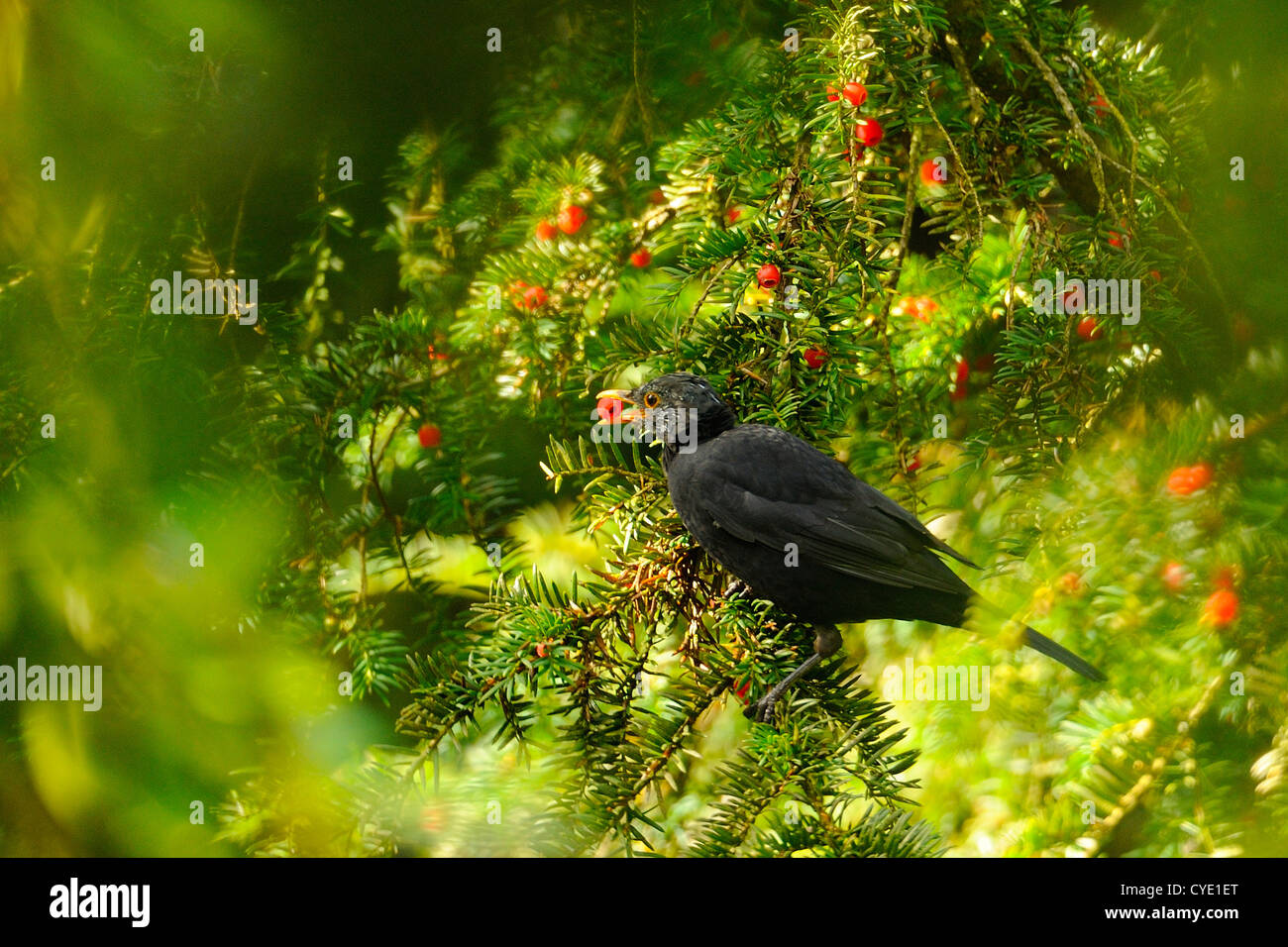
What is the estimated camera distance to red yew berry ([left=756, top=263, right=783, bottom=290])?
62.5 inches

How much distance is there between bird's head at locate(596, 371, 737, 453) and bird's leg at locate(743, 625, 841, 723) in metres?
0.39

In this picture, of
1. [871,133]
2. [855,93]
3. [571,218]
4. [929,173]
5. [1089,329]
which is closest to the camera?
[855,93]

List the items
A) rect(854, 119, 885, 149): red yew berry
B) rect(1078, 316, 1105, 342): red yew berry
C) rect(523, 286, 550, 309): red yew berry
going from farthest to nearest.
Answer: rect(523, 286, 550, 309): red yew berry < rect(1078, 316, 1105, 342): red yew berry < rect(854, 119, 885, 149): red yew berry

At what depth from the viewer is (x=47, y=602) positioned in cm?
121

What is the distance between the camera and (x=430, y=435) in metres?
2.16

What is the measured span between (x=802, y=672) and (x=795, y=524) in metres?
0.29

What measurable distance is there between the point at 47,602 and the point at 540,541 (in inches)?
49.8

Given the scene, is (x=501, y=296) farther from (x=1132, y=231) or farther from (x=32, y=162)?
(x=1132, y=231)

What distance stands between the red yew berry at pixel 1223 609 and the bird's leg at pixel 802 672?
0.62 meters

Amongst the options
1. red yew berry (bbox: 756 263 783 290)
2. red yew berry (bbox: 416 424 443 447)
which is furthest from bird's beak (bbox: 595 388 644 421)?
red yew berry (bbox: 416 424 443 447)

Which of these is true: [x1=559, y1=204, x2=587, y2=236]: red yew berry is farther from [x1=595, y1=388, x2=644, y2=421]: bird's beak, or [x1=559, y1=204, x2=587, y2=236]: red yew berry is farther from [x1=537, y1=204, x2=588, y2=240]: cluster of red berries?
[x1=595, y1=388, x2=644, y2=421]: bird's beak

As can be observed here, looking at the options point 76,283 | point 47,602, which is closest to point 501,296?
point 76,283

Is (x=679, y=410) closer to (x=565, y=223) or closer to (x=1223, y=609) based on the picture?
(x=565, y=223)

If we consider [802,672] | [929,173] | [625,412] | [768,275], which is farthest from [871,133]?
[802,672]
